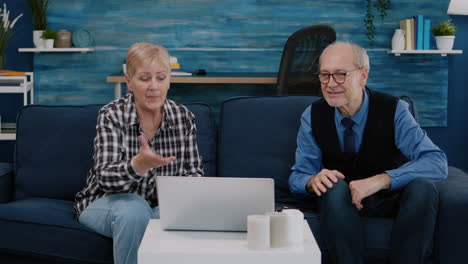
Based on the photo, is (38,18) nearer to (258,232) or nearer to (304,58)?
(304,58)

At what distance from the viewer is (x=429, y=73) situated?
17.7ft

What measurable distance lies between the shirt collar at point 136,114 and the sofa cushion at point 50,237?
1.37ft

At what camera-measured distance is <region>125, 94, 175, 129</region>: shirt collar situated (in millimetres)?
2365

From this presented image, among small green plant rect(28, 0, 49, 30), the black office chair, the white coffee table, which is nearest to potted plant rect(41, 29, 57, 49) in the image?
small green plant rect(28, 0, 49, 30)

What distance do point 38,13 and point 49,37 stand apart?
8.3 inches

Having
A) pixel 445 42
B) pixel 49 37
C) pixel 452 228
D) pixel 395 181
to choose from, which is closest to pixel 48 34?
pixel 49 37

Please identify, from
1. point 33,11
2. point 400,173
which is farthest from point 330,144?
point 33,11

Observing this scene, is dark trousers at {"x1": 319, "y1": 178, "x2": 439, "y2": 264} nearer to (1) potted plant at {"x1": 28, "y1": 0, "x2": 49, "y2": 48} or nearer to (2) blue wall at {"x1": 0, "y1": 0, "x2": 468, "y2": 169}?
(2) blue wall at {"x1": 0, "y1": 0, "x2": 468, "y2": 169}

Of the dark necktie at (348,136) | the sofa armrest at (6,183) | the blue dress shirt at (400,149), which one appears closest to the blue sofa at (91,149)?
the sofa armrest at (6,183)

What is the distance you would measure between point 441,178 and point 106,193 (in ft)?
3.97

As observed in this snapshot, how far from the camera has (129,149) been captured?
7.77 feet

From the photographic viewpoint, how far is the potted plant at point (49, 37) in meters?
5.05

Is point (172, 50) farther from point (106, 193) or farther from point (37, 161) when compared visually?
point (106, 193)

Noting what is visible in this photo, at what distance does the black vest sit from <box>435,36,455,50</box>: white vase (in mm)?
2851
